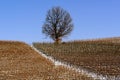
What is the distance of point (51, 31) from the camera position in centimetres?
9438

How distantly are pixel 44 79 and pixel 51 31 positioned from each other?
74650 mm

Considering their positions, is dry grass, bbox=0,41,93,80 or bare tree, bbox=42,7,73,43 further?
bare tree, bbox=42,7,73,43

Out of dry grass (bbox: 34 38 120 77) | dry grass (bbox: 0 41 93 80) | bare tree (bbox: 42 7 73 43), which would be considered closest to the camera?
dry grass (bbox: 0 41 93 80)

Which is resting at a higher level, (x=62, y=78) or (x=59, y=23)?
(x=59, y=23)

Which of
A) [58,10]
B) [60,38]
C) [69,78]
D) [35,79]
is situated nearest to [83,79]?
[69,78]

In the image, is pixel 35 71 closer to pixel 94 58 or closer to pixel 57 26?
pixel 94 58

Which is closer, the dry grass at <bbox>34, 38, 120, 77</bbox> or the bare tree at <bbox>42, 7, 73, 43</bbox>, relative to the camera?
the dry grass at <bbox>34, 38, 120, 77</bbox>

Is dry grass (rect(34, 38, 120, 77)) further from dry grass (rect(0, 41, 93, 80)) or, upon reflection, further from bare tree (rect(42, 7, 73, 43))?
bare tree (rect(42, 7, 73, 43))

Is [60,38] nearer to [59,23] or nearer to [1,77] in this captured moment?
[59,23]

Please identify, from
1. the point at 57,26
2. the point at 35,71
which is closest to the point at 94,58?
the point at 35,71

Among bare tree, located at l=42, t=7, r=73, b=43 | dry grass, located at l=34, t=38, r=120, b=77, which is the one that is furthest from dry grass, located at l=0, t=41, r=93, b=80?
bare tree, located at l=42, t=7, r=73, b=43

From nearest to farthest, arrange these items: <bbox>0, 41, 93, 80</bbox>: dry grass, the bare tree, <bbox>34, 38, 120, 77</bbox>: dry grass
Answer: <bbox>0, 41, 93, 80</bbox>: dry grass < <bbox>34, 38, 120, 77</bbox>: dry grass < the bare tree

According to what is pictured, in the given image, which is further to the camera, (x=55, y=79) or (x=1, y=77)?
(x=1, y=77)

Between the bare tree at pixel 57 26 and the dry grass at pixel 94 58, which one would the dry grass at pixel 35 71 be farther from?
the bare tree at pixel 57 26
